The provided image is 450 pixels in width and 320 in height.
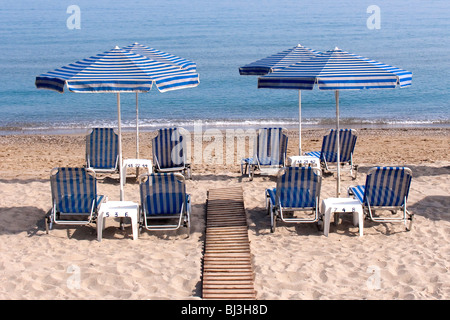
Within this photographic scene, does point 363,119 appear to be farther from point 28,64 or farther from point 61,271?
point 28,64

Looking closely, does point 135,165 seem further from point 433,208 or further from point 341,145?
point 433,208

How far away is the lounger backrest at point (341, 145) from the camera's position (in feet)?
33.3

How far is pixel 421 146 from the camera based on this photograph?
49.2 feet

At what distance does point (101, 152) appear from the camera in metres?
9.98

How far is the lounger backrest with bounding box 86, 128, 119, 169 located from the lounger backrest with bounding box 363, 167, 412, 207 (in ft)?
14.6

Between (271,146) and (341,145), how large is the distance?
122 centimetres

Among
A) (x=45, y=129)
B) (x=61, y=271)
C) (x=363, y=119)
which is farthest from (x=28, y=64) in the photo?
(x=61, y=271)

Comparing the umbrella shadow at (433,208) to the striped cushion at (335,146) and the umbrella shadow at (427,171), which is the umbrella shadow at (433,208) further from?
the striped cushion at (335,146)

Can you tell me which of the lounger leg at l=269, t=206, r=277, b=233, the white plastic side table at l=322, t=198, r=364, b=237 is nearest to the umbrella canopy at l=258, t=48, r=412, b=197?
the white plastic side table at l=322, t=198, r=364, b=237

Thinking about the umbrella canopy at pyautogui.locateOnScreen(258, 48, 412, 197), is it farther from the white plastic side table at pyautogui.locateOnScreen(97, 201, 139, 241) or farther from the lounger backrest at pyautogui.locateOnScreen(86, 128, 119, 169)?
the lounger backrest at pyautogui.locateOnScreen(86, 128, 119, 169)

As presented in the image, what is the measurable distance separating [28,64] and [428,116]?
24.0 meters

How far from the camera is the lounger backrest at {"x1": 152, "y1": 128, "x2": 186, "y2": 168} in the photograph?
32.6ft

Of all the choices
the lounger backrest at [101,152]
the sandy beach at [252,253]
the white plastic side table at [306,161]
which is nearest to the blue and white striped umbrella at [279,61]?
the white plastic side table at [306,161]

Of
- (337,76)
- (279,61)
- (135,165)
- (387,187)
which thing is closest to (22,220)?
(135,165)
